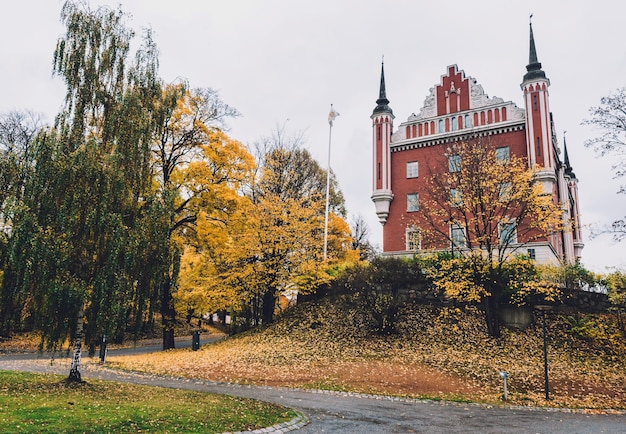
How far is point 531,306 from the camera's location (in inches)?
812

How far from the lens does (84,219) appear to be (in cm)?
1057

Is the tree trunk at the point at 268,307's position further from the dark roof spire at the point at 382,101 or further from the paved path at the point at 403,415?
the dark roof spire at the point at 382,101

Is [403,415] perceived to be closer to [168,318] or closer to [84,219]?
[84,219]

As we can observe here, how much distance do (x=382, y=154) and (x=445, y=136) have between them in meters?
4.71

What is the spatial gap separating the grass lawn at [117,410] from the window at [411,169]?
80.8 feet

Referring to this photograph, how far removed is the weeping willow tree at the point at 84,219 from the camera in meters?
10.1

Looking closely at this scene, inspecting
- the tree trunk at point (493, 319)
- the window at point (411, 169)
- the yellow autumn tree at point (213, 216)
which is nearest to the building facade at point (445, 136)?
the window at point (411, 169)

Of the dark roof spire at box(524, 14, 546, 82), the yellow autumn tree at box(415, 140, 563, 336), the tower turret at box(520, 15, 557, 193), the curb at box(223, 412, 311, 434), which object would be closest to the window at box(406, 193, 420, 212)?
the tower turret at box(520, 15, 557, 193)

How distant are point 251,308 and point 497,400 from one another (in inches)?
719

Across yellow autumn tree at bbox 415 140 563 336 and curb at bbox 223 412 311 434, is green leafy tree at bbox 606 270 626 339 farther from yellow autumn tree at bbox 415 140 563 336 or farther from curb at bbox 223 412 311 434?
curb at bbox 223 412 311 434

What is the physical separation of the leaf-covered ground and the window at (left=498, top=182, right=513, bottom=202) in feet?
18.7

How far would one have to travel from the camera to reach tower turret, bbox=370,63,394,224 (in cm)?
3266

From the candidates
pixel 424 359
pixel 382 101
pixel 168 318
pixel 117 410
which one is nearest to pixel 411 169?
pixel 382 101

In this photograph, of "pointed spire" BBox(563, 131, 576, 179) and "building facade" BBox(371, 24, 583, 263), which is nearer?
"building facade" BBox(371, 24, 583, 263)
